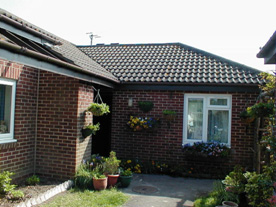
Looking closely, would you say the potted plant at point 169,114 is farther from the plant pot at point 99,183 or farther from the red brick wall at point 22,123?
the red brick wall at point 22,123

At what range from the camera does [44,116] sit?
24.2ft

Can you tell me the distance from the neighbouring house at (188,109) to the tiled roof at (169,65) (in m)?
0.03

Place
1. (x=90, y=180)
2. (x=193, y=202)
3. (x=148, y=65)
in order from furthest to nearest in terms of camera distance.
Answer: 1. (x=148, y=65)
2. (x=90, y=180)
3. (x=193, y=202)

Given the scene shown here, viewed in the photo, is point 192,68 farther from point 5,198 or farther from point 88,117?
point 5,198

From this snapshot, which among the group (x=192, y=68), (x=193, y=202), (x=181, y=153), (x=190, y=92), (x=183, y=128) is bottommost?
(x=193, y=202)

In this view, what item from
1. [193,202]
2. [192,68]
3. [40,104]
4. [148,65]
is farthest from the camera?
[148,65]

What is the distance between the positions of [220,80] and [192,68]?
1.39m

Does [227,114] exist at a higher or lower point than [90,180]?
higher

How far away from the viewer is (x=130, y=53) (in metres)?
11.8

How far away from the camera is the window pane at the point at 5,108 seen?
6445 mm

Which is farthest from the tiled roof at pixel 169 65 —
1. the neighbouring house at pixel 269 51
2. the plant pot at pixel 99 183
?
the plant pot at pixel 99 183

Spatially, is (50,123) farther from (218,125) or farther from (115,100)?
(218,125)

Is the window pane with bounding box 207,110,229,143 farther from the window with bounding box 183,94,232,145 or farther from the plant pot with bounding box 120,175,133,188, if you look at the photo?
the plant pot with bounding box 120,175,133,188

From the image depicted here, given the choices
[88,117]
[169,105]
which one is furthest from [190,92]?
[88,117]
